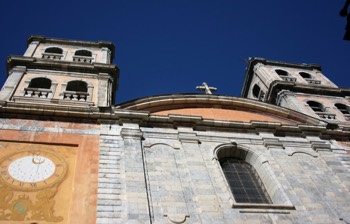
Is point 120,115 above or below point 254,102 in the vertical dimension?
→ below

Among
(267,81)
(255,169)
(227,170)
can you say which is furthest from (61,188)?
(267,81)

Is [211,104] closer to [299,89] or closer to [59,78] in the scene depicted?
[59,78]

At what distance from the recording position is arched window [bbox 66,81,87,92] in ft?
57.1

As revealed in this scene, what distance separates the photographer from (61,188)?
11.0 m


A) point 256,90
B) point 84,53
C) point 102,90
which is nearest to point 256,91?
point 256,90

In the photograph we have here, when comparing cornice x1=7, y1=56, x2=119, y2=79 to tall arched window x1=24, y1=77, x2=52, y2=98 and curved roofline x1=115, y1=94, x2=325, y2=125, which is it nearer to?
tall arched window x1=24, y1=77, x2=52, y2=98

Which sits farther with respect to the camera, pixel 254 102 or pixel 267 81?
pixel 267 81

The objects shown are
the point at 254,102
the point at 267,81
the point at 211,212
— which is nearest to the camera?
the point at 211,212

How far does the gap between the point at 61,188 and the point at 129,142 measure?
2.78m

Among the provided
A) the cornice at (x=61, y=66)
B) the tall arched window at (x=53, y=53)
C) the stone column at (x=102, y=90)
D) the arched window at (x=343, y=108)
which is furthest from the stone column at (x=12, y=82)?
the arched window at (x=343, y=108)

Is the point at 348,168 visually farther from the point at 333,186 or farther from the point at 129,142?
the point at 129,142

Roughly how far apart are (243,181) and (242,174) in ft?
1.30

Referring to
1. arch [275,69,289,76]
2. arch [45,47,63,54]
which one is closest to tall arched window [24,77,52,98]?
arch [45,47,63,54]

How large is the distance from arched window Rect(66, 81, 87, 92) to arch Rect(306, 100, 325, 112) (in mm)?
10611
